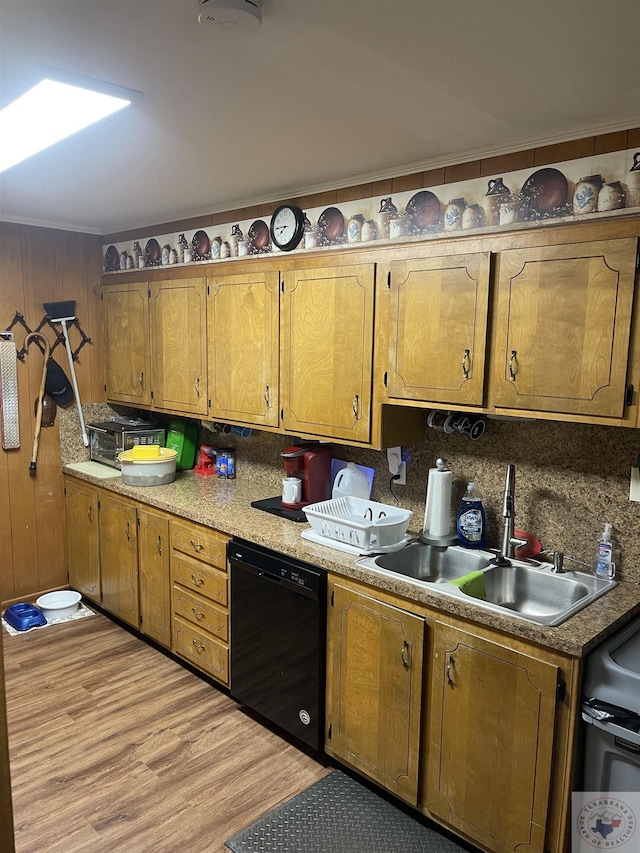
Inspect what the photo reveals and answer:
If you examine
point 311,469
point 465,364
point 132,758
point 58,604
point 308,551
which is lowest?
point 132,758

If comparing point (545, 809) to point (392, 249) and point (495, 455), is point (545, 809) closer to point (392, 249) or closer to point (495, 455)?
point (495, 455)

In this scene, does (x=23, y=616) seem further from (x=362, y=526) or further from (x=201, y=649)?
(x=362, y=526)

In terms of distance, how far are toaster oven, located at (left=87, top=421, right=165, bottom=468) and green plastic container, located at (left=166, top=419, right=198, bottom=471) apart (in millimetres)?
76

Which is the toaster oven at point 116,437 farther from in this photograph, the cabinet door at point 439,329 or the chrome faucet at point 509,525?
the chrome faucet at point 509,525

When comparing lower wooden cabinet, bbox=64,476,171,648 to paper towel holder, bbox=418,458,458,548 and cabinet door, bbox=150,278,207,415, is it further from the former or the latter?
paper towel holder, bbox=418,458,458,548

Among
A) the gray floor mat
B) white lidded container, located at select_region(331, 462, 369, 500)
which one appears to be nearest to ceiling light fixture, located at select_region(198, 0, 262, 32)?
white lidded container, located at select_region(331, 462, 369, 500)

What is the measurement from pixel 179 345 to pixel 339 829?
8.08ft

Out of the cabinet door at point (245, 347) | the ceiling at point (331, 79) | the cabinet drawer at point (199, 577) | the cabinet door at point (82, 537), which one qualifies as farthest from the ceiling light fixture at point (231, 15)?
the cabinet door at point (82, 537)

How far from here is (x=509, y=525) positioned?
2.35 meters

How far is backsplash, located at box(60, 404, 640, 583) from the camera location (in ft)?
7.17

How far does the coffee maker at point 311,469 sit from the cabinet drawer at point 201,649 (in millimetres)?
758

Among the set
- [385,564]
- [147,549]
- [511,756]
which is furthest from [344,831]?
[147,549]

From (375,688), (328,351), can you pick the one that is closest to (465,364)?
(328,351)

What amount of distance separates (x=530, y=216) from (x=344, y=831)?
227 centimetres
